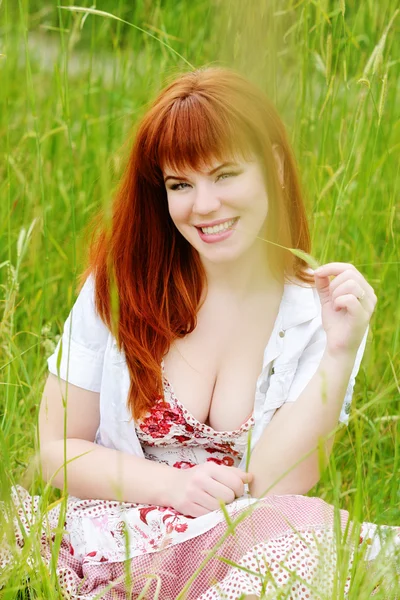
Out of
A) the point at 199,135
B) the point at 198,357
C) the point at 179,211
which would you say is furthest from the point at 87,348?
the point at 199,135

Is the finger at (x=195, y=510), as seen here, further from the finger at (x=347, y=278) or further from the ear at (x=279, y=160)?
the ear at (x=279, y=160)

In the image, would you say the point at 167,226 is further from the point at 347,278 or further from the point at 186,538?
the point at 186,538

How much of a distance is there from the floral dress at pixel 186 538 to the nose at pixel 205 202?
30cm

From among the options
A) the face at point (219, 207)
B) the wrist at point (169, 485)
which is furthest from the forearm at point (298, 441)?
the face at point (219, 207)

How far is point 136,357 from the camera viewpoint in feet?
5.06

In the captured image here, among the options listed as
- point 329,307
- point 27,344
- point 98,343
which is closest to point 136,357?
point 98,343

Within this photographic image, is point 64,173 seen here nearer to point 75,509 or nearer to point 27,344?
point 27,344

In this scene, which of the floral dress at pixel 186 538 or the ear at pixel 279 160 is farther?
the ear at pixel 279 160

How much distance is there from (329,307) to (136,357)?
336 millimetres

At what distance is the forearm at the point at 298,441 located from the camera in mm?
1413

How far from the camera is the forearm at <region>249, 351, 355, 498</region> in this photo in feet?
4.64

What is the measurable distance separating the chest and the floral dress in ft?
0.07

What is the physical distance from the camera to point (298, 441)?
4.66ft

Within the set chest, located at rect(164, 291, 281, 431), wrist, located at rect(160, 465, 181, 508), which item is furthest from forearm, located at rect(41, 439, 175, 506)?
chest, located at rect(164, 291, 281, 431)
